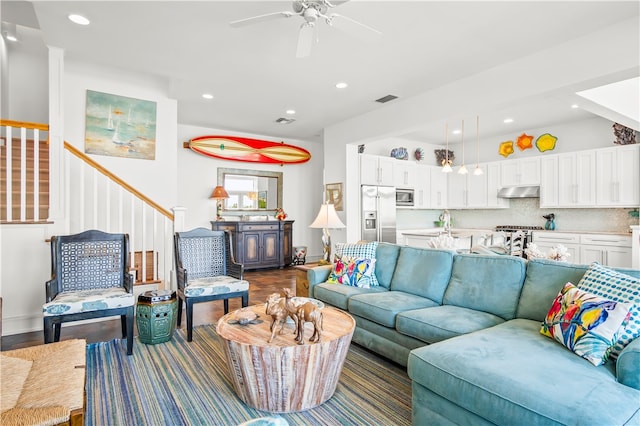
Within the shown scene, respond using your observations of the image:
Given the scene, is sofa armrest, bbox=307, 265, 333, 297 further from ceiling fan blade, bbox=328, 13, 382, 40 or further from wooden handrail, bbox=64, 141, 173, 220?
ceiling fan blade, bbox=328, 13, 382, 40

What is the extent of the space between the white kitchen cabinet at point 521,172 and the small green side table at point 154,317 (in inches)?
255

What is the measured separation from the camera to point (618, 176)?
5.33 metres

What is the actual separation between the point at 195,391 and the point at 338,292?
4.82ft

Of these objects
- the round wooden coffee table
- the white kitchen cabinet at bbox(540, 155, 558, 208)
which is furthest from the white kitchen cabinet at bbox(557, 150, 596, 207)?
the round wooden coffee table

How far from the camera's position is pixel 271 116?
19.7ft

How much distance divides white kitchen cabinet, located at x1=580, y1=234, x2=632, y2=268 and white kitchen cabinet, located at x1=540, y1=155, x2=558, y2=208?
0.90 meters

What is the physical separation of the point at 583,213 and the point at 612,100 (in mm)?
2847

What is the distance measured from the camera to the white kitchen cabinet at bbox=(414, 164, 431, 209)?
Answer: 733cm

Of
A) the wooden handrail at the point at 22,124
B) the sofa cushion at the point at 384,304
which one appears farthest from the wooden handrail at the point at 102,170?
the sofa cushion at the point at 384,304

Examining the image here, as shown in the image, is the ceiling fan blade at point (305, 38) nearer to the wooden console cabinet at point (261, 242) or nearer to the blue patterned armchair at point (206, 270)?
the blue patterned armchair at point (206, 270)

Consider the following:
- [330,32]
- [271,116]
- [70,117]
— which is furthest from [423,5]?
[70,117]

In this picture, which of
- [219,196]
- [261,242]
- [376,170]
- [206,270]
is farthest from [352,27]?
[261,242]

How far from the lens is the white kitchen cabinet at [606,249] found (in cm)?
498

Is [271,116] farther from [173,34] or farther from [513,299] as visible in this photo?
[513,299]
